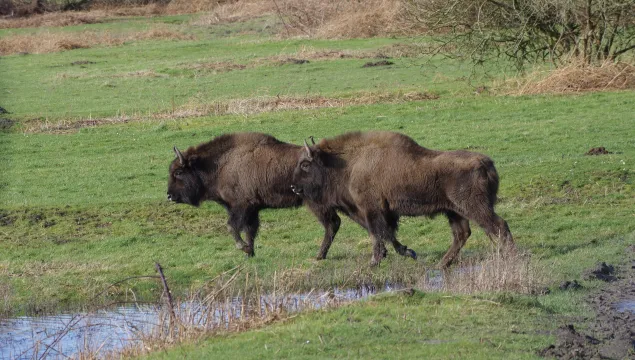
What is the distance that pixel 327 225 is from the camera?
1465 centimetres

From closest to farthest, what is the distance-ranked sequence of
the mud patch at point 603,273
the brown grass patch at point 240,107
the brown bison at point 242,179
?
the mud patch at point 603,273 → the brown bison at point 242,179 → the brown grass patch at point 240,107

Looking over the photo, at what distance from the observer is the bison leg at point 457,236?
13.5 meters

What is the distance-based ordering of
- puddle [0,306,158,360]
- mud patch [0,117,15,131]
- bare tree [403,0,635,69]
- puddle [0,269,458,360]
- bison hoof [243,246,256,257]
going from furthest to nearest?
bare tree [403,0,635,69] → mud patch [0,117,15,131] → bison hoof [243,246,256,257] → puddle [0,306,158,360] → puddle [0,269,458,360]

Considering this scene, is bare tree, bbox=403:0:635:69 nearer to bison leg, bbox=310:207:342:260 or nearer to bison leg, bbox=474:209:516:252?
bison leg, bbox=310:207:342:260

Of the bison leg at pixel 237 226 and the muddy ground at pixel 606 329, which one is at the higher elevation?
the muddy ground at pixel 606 329

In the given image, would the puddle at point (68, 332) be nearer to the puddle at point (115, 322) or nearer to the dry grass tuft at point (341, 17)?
the puddle at point (115, 322)

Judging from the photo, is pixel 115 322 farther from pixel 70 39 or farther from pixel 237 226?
pixel 70 39

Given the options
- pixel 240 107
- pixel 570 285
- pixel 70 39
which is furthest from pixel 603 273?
pixel 70 39

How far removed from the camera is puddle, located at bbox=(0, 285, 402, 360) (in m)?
10.1

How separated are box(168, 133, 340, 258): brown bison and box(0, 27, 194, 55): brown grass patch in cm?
3544

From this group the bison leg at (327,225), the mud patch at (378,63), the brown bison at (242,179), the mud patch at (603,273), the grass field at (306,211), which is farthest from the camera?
the mud patch at (378,63)

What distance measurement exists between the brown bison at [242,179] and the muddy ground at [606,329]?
14.2 ft

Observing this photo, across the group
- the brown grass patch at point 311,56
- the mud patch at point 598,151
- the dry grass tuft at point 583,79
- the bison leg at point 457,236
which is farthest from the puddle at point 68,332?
the brown grass patch at point 311,56

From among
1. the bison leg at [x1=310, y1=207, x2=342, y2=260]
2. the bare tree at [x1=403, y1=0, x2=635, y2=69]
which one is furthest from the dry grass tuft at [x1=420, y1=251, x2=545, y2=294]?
the bare tree at [x1=403, y1=0, x2=635, y2=69]
